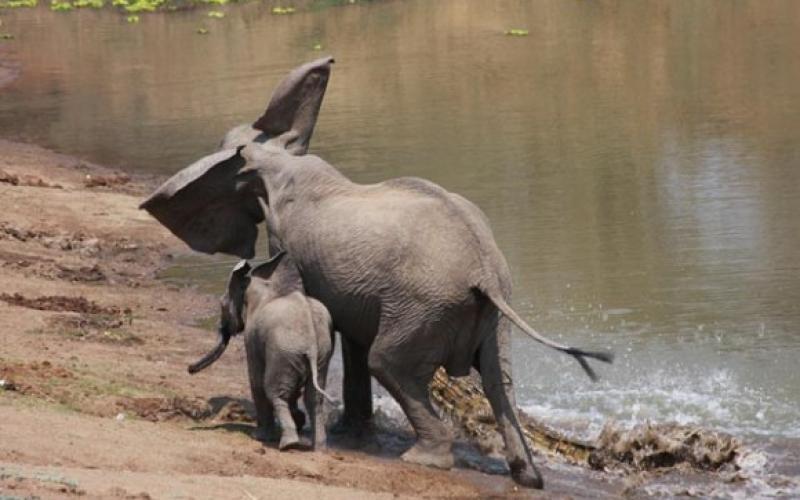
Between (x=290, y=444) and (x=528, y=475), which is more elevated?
(x=290, y=444)

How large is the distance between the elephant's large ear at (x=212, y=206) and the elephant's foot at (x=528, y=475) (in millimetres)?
2744

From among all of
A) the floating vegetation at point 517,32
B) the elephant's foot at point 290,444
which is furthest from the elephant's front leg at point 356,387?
the floating vegetation at point 517,32

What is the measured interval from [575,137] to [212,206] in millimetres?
14397

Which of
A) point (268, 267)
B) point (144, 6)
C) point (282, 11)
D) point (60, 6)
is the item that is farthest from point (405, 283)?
point (60, 6)

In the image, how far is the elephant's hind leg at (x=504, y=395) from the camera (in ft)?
33.0

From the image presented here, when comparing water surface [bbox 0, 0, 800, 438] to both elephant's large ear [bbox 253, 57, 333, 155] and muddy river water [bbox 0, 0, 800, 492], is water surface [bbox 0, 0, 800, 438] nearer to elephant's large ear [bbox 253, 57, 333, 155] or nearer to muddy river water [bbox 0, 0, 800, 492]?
muddy river water [bbox 0, 0, 800, 492]

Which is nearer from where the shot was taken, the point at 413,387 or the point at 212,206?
the point at 413,387

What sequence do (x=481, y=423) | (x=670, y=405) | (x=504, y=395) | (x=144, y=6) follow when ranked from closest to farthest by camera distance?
(x=504, y=395)
(x=481, y=423)
(x=670, y=405)
(x=144, y=6)

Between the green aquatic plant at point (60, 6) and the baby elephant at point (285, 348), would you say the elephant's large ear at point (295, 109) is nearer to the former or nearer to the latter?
the baby elephant at point (285, 348)

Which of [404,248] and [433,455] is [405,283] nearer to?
[404,248]

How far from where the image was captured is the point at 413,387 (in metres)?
10.4

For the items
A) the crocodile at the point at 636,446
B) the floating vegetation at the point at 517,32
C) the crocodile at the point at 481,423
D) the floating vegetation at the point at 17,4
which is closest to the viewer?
the crocodile at the point at 636,446

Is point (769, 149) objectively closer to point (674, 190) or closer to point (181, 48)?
point (674, 190)

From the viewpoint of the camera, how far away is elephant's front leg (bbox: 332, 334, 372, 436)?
11.0 m
